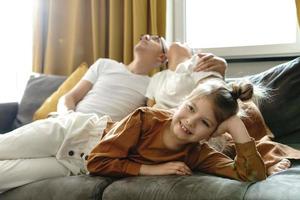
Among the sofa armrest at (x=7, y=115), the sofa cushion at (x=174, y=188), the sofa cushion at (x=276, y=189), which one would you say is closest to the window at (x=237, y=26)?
the sofa armrest at (x=7, y=115)

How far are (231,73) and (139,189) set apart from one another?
5.36ft

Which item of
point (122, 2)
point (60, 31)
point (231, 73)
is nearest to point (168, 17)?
point (122, 2)

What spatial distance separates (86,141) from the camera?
158cm

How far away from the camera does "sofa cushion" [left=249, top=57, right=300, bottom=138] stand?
182 centimetres

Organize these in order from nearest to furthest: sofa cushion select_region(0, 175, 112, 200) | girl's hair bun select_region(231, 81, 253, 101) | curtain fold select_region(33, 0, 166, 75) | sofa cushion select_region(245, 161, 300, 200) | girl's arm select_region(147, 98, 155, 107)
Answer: sofa cushion select_region(245, 161, 300, 200), sofa cushion select_region(0, 175, 112, 200), girl's hair bun select_region(231, 81, 253, 101), girl's arm select_region(147, 98, 155, 107), curtain fold select_region(33, 0, 166, 75)

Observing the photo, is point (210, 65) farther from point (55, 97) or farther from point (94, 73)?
point (55, 97)

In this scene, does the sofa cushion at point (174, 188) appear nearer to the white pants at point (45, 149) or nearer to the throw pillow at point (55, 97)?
the white pants at point (45, 149)

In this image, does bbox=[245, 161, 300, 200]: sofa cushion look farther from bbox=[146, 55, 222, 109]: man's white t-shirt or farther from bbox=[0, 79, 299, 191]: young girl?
bbox=[146, 55, 222, 109]: man's white t-shirt

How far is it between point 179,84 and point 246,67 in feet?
3.05

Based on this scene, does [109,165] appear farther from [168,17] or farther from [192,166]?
[168,17]

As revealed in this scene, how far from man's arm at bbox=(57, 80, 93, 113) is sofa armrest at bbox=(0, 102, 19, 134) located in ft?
1.52

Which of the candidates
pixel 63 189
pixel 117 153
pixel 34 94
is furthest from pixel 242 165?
pixel 34 94

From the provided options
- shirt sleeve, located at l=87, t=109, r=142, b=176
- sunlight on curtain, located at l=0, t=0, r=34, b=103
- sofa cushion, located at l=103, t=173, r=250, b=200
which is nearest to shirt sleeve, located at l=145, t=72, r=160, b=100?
shirt sleeve, located at l=87, t=109, r=142, b=176

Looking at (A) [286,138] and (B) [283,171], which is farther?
(A) [286,138]
